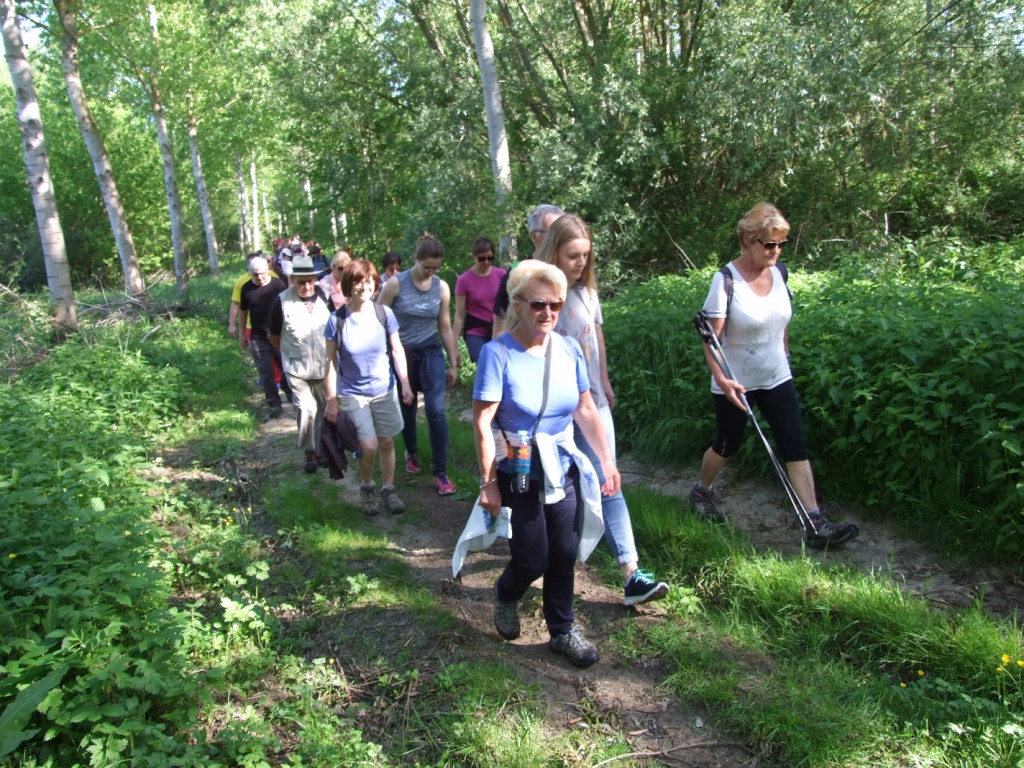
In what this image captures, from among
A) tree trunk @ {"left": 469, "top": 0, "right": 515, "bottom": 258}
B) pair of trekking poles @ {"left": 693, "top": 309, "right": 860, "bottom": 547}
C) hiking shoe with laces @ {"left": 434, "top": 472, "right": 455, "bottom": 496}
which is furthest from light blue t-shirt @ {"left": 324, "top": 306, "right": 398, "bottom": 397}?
tree trunk @ {"left": 469, "top": 0, "right": 515, "bottom": 258}

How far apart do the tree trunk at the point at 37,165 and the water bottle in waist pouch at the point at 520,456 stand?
9578 millimetres

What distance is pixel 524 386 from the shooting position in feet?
10.2

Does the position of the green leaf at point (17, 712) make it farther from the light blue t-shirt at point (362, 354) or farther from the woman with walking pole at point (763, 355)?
the woman with walking pole at point (763, 355)

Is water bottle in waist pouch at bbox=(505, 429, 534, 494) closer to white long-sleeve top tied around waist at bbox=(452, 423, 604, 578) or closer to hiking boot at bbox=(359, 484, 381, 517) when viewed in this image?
white long-sleeve top tied around waist at bbox=(452, 423, 604, 578)

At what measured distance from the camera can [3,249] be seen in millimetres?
30047

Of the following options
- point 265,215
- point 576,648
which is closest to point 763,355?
point 576,648

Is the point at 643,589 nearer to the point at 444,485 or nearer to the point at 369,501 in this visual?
the point at 444,485

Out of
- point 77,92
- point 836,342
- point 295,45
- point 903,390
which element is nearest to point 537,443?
point 903,390

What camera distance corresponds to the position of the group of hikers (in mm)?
3137

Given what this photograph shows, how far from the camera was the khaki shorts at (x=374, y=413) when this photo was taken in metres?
5.21

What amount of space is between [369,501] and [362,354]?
1182 mm

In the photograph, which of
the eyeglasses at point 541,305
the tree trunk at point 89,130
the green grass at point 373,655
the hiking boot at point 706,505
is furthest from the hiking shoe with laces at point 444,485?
the tree trunk at point 89,130

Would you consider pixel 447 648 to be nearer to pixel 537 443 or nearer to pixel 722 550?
pixel 537 443

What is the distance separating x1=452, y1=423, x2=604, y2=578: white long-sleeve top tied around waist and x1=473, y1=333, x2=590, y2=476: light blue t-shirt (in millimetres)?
50
